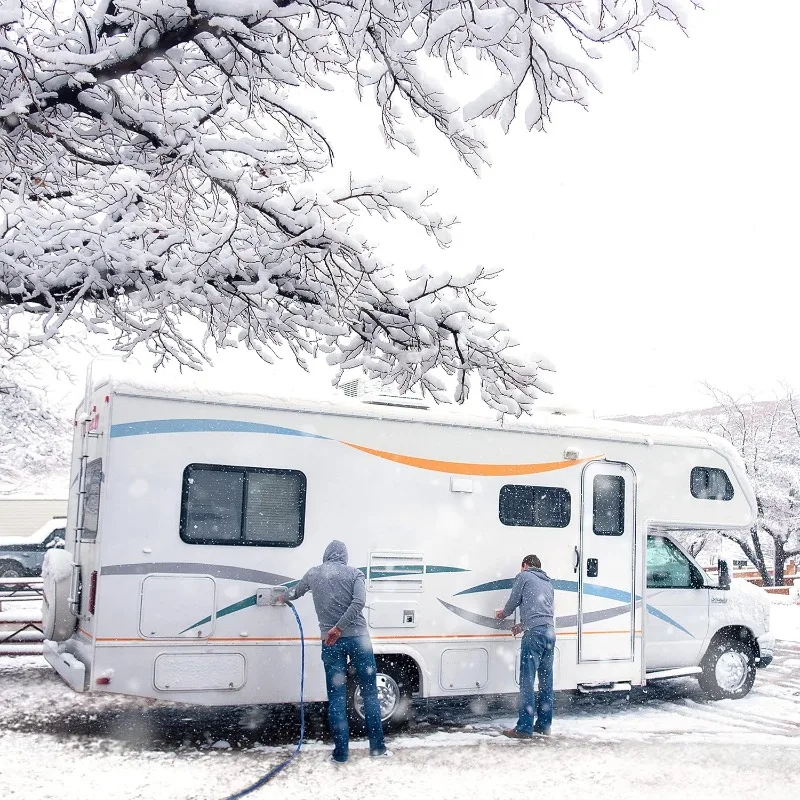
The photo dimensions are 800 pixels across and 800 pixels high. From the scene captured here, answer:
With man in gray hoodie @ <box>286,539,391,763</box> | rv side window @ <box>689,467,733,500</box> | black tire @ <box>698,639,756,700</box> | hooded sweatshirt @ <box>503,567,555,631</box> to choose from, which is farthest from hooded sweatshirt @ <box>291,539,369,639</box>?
black tire @ <box>698,639,756,700</box>

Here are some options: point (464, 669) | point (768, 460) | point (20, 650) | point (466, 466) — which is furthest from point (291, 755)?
point (768, 460)

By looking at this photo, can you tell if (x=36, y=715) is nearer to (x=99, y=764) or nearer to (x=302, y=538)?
(x=99, y=764)

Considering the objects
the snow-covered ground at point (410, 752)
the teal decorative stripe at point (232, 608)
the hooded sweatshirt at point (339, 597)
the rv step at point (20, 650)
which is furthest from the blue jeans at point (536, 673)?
the rv step at point (20, 650)

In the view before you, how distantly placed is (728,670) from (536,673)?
10.2 ft

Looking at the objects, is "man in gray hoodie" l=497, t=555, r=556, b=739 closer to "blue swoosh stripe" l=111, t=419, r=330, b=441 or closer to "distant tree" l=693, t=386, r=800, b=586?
"blue swoosh stripe" l=111, t=419, r=330, b=441

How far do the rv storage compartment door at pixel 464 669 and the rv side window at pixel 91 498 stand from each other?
10.2 ft

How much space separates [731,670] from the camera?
32.5ft

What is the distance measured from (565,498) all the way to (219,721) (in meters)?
3.75

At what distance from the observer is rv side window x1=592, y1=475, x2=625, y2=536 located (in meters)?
8.86

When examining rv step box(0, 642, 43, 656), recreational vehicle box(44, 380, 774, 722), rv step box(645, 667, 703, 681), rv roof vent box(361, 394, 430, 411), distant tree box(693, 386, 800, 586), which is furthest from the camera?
distant tree box(693, 386, 800, 586)

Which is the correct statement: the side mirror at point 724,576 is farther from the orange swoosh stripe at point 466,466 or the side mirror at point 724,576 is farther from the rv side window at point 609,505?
the orange swoosh stripe at point 466,466

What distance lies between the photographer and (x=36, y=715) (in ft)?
26.8

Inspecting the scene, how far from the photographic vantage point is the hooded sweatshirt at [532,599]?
25.7ft

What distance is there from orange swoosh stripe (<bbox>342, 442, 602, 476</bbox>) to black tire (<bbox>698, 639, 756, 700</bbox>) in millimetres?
2955
